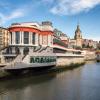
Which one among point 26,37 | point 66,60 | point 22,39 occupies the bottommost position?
point 66,60

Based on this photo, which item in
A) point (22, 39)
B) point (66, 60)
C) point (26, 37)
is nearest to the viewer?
point (22, 39)

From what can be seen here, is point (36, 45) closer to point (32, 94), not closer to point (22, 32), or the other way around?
point (22, 32)

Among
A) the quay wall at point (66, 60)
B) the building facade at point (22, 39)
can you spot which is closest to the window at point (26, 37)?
the building facade at point (22, 39)

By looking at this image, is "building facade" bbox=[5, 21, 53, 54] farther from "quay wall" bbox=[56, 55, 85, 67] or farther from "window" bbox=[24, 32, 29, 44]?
"quay wall" bbox=[56, 55, 85, 67]

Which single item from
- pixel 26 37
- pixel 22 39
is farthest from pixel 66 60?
pixel 22 39

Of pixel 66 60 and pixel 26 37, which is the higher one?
pixel 26 37

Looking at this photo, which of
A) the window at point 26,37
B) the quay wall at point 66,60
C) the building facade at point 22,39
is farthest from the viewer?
the quay wall at point 66,60

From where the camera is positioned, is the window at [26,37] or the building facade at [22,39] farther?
the window at [26,37]

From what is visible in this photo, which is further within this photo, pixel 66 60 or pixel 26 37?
pixel 66 60

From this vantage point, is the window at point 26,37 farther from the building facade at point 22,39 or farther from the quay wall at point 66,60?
the quay wall at point 66,60

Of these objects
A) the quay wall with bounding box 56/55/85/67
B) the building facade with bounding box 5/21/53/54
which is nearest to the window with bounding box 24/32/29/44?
the building facade with bounding box 5/21/53/54

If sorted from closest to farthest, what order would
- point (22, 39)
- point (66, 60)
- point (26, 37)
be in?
point (22, 39) < point (26, 37) < point (66, 60)

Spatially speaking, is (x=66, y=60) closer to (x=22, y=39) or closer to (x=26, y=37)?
(x=26, y=37)

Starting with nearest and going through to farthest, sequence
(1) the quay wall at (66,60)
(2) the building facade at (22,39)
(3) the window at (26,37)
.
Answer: (2) the building facade at (22,39) < (3) the window at (26,37) < (1) the quay wall at (66,60)
